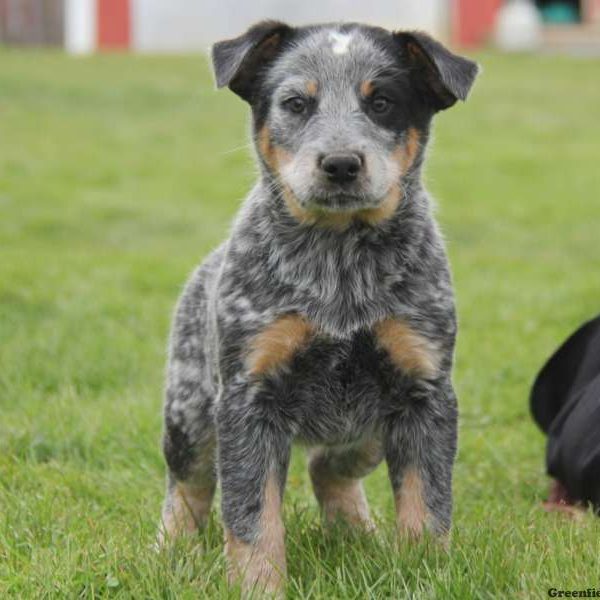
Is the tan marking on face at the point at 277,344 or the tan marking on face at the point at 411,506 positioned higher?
the tan marking on face at the point at 277,344

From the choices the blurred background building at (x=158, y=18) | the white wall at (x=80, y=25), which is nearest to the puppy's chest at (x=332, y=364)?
the blurred background building at (x=158, y=18)

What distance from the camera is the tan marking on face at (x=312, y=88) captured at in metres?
4.05

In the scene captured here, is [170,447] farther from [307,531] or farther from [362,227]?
[362,227]

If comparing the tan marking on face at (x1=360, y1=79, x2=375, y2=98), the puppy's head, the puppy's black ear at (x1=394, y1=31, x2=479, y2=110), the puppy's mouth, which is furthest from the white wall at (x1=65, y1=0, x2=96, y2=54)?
the puppy's mouth

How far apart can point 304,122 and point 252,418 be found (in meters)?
0.95

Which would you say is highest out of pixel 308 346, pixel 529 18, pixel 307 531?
pixel 308 346

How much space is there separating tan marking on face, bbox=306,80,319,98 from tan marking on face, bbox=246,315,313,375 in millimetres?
732

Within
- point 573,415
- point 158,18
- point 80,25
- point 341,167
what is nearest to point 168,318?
point 573,415

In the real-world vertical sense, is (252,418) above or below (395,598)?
above

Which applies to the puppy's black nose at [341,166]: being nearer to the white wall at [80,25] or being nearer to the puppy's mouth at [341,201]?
the puppy's mouth at [341,201]

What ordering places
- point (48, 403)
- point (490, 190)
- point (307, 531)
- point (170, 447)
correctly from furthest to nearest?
point (490, 190)
point (48, 403)
point (170, 447)
point (307, 531)

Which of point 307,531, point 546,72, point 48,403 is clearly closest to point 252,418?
point 307,531

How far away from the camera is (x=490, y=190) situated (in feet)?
42.3

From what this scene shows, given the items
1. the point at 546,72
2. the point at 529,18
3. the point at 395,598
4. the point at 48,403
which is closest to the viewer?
the point at 395,598
